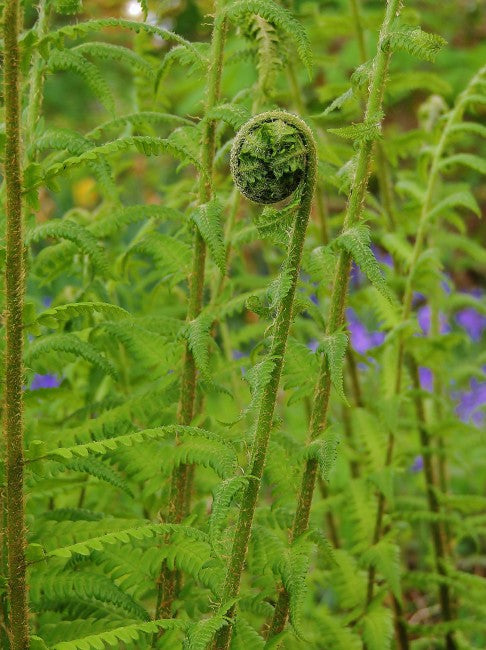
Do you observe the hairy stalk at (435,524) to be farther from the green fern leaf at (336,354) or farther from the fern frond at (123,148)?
the fern frond at (123,148)

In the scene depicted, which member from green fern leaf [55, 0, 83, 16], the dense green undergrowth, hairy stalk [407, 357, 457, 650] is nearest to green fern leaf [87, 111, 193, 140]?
the dense green undergrowth

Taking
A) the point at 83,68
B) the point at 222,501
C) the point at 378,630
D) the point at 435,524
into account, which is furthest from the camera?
the point at 435,524

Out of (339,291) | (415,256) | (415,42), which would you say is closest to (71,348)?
(339,291)

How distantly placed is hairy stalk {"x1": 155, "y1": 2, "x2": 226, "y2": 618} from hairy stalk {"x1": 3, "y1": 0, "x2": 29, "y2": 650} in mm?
234

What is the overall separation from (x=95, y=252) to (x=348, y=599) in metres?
0.77

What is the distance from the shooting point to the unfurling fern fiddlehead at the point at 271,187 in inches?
33.4

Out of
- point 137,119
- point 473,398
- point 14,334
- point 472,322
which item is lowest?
point 14,334

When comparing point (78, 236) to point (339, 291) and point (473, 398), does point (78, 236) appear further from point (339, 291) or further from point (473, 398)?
point (473, 398)

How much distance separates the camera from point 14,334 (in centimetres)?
85

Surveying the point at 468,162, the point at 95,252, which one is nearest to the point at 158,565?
the point at 95,252

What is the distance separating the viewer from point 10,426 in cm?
87

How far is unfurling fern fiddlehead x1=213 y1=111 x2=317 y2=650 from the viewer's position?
85cm

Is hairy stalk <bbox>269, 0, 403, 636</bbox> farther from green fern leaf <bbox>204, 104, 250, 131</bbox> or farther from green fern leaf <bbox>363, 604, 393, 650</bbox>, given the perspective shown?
green fern leaf <bbox>363, 604, 393, 650</bbox>

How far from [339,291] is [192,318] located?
22 centimetres
